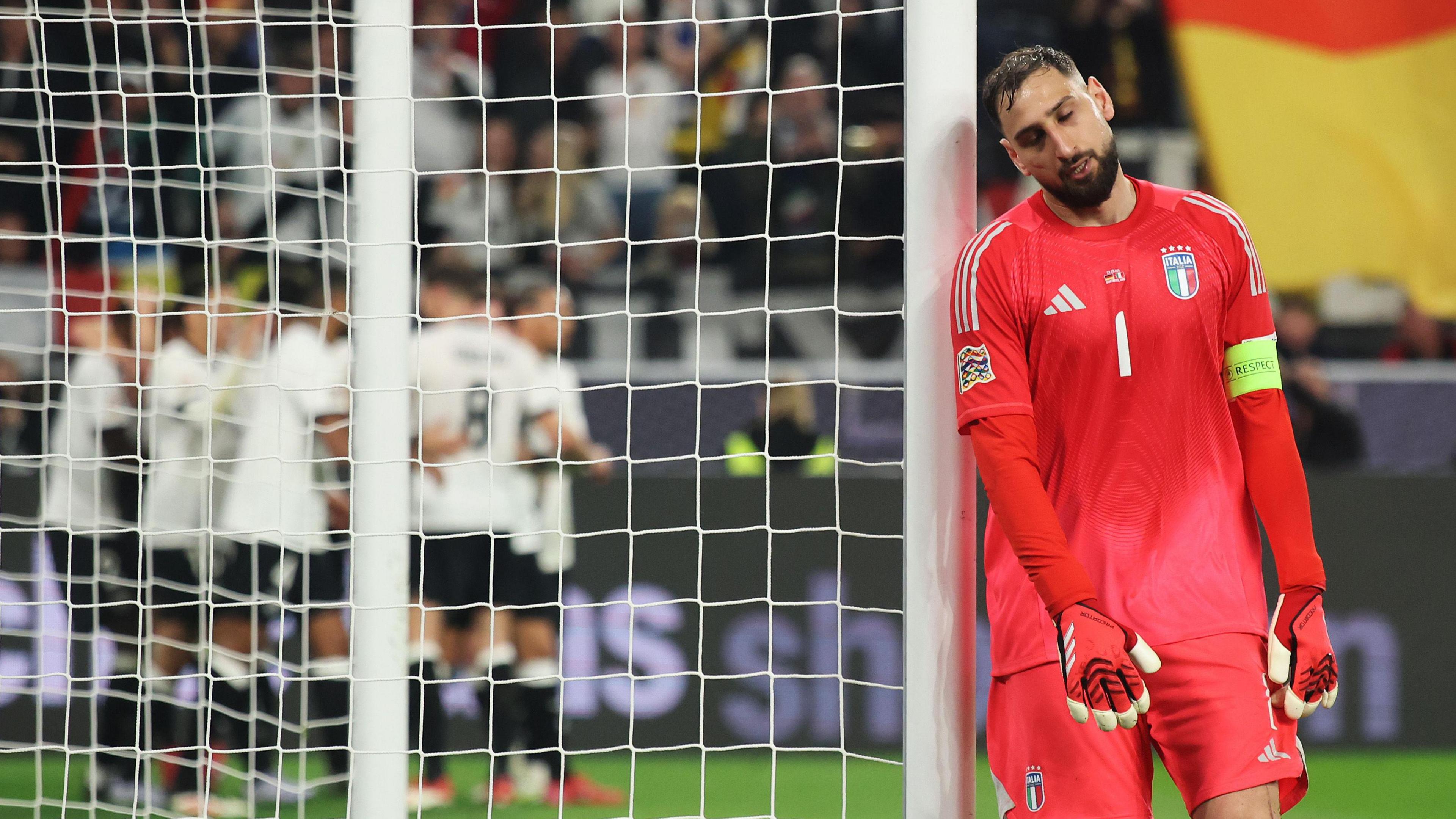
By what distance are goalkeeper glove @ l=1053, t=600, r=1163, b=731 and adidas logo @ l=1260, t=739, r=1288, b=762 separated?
211 mm

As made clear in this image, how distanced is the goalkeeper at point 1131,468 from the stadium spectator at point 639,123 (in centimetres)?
546

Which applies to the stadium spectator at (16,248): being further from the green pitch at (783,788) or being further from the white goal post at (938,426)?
the white goal post at (938,426)

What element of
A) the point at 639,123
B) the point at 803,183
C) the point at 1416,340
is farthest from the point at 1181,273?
the point at 1416,340

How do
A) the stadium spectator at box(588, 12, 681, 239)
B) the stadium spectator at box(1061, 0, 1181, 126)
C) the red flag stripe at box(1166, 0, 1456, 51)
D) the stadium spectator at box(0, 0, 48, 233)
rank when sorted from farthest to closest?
1. the stadium spectator at box(1061, 0, 1181, 126)
2. the red flag stripe at box(1166, 0, 1456, 51)
3. the stadium spectator at box(588, 12, 681, 239)
4. the stadium spectator at box(0, 0, 48, 233)

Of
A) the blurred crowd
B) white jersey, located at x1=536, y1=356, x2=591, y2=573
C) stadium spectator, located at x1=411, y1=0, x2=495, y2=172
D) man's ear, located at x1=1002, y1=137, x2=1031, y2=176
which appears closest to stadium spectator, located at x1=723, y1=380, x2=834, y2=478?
the blurred crowd

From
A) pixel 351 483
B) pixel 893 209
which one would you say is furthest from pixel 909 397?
pixel 893 209

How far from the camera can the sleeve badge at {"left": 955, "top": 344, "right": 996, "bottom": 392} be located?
2205 millimetres

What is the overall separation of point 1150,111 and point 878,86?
5673 millimetres

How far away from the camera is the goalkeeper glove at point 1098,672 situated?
6.73 feet

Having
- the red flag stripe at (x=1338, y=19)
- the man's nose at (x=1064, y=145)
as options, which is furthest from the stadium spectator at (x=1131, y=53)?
the man's nose at (x=1064, y=145)

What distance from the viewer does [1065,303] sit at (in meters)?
2.22

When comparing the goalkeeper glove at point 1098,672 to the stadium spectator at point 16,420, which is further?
the stadium spectator at point 16,420

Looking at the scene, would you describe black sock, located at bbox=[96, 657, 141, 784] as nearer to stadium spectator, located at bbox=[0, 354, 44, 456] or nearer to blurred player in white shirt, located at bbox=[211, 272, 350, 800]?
blurred player in white shirt, located at bbox=[211, 272, 350, 800]

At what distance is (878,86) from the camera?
2.69 metres
